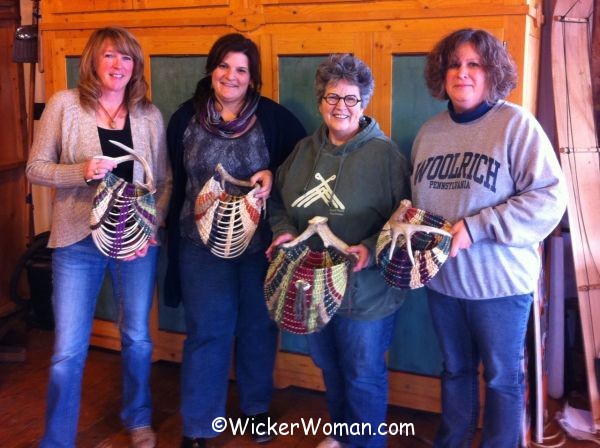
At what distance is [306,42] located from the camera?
2418 mm

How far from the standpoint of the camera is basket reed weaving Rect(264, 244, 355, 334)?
6.02 ft

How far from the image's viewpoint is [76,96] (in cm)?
209

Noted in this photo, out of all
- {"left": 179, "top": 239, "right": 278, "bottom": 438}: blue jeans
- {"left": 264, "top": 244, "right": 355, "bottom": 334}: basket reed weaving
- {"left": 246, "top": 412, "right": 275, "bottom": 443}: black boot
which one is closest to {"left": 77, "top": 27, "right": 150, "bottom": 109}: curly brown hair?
{"left": 179, "top": 239, "right": 278, "bottom": 438}: blue jeans

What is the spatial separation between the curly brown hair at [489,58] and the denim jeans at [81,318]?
117cm

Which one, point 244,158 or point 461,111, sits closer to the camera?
point 461,111

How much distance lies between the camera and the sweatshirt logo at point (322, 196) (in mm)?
1925

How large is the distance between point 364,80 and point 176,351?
5.42 ft

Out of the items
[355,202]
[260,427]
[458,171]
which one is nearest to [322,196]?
[355,202]

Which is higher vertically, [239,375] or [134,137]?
[134,137]

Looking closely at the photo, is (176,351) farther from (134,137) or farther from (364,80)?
(364,80)

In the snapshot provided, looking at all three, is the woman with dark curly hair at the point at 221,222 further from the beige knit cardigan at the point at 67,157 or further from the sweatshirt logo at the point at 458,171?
the sweatshirt logo at the point at 458,171

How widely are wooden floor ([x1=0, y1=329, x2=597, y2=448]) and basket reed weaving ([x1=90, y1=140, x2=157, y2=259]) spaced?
0.84 metres

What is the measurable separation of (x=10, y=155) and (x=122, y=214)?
1.85 m

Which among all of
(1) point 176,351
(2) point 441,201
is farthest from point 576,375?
(1) point 176,351
